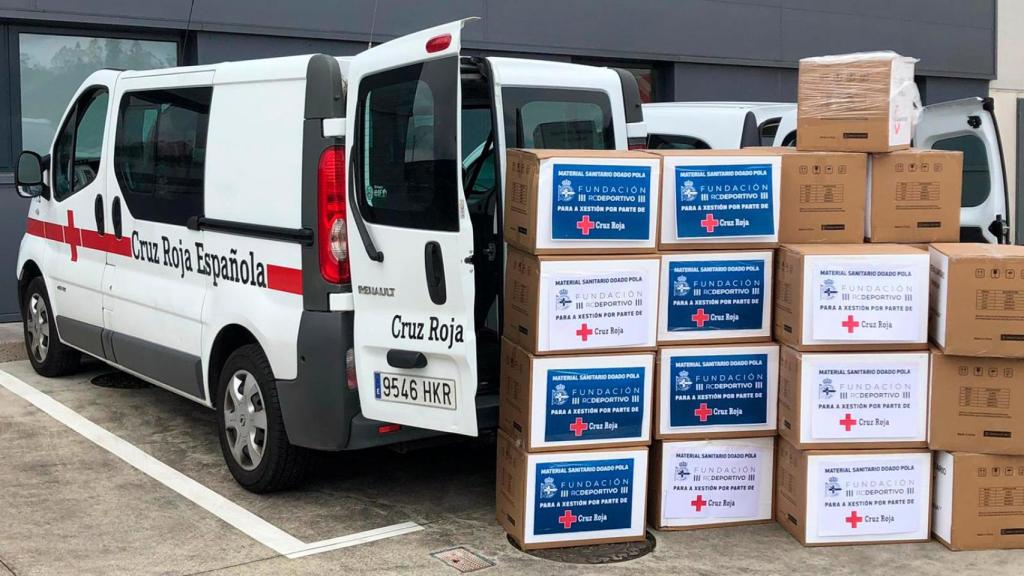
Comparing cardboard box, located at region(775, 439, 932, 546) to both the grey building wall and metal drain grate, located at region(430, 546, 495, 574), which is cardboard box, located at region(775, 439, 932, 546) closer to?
metal drain grate, located at region(430, 546, 495, 574)

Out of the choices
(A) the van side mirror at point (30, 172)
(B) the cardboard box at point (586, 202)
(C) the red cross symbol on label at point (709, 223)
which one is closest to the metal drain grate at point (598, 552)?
(B) the cardboard box at point (586, 202)

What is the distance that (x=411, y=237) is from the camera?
4.89m

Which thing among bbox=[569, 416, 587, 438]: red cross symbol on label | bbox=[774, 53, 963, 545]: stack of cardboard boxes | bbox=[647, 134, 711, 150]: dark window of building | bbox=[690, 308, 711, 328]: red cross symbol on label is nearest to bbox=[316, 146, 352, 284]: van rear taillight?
bbox=[569, 416, 587, 438]: red cross symbol on label

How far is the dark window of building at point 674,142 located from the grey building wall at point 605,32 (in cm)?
282

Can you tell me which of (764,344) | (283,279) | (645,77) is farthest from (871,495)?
(645,77)

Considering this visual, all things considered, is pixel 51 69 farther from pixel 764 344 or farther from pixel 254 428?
pixel 764 344

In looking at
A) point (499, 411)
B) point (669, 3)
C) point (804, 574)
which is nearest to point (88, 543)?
point (499, 411)

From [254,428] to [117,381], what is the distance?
288 centimetres

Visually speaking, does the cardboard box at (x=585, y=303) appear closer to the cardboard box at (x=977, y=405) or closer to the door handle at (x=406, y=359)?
the door handle at (x=406, y=359)

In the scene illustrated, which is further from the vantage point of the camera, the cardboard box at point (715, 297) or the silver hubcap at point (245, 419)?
the silver hubcap at point (245, 419)

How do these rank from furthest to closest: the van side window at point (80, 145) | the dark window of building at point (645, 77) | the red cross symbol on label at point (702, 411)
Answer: the dark window of building at point (645, 77) → the van side window at point (80, 145) → the red cross symbol on label at point (702, 411)

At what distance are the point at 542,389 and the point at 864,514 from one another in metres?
1.54

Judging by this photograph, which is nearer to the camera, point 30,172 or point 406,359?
point 406,359

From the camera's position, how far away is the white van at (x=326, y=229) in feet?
15.9
